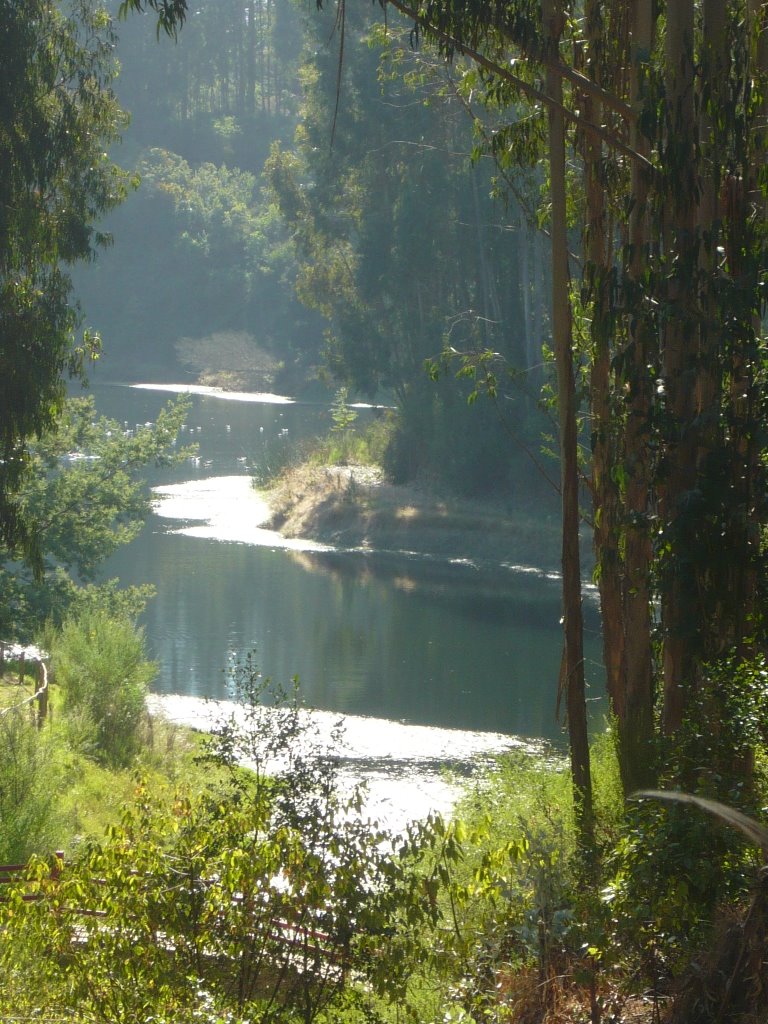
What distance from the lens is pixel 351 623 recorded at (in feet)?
66.1

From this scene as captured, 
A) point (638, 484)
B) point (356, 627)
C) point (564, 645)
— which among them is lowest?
point (356, 627)

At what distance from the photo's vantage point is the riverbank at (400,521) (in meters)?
25.4

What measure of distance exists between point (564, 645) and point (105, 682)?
7.07 m

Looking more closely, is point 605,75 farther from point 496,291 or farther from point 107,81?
point 496,291

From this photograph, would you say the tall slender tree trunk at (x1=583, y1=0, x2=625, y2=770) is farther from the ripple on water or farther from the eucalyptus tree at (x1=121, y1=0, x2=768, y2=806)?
the ripple on water

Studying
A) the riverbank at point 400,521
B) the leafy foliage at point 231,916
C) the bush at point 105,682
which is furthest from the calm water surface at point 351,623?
the leafy foliage at point 231,916

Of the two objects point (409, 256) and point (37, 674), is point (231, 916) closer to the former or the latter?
point (37, 674)

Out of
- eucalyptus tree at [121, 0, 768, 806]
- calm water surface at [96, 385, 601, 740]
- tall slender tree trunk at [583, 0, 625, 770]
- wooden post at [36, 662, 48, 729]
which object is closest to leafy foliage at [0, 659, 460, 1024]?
eucalyptus tree at [121, 0, 768, 806]

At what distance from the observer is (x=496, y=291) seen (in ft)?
87.7

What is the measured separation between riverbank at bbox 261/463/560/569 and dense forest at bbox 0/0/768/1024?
414 inches

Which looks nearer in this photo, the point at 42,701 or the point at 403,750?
the point at 42,701

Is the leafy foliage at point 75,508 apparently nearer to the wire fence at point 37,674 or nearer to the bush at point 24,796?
the wire fence at point 37,674

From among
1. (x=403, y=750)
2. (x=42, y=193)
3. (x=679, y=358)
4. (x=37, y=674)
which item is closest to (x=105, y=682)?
(x=37, y=674)

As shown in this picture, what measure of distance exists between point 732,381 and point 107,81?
708cm
